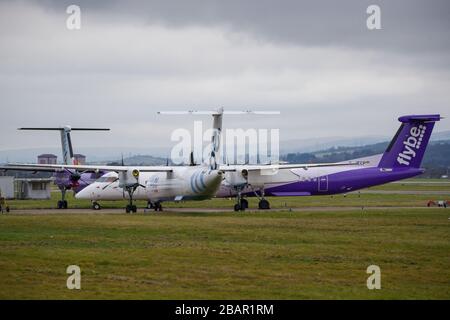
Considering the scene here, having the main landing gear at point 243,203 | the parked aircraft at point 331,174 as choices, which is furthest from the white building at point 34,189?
the main landing gear at point 243,203

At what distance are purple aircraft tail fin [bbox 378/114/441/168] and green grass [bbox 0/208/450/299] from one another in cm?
1229

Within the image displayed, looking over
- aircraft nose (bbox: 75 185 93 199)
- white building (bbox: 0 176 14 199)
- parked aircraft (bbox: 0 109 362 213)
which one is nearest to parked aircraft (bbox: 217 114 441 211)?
parked aircraft (bbox: 0 109 362 213)

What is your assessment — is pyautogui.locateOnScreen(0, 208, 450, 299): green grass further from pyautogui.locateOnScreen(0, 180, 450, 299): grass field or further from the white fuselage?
the white fuselage

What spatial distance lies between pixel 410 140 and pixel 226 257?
28.9m

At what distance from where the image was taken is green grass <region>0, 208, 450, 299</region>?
1839 centimetres

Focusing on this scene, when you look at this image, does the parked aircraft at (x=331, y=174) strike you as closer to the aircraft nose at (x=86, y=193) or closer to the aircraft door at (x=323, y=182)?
the aircraft door at (x=323, y=182)

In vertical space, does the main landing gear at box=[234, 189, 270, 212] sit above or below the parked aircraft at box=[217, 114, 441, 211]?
below

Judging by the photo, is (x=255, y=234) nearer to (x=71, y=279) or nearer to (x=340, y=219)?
(x=340, y=219)

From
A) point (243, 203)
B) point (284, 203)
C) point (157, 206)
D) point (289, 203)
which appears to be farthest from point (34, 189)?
point (243, 203)

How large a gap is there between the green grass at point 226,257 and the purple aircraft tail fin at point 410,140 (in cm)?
1229

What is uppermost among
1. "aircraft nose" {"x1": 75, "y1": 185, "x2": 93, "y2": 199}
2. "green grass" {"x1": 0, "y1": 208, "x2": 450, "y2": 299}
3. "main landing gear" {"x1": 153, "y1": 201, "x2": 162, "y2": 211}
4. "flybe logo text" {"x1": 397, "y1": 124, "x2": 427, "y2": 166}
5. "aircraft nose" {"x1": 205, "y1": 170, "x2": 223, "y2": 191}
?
"flybe logo text" {"x1": 397, "y1": 124, "x2": 427, "y2": 166}

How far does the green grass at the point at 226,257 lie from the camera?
60.3ft

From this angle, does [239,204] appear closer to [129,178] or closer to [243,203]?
[243,203]

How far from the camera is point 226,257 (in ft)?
78.7
